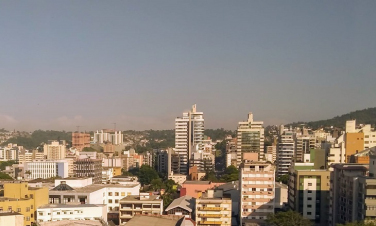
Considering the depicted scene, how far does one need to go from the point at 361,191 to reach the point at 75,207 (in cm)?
643

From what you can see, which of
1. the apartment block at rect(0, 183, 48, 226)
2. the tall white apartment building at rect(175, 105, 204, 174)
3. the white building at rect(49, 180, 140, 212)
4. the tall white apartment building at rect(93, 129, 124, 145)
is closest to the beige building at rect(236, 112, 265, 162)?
the tall white apartment building at rect(175, 105, 204, 174)

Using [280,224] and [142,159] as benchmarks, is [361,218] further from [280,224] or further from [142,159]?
[142,159]

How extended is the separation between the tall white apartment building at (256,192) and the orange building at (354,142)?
6.96m

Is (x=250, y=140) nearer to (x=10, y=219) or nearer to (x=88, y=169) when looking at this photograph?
(x=88, y=169)

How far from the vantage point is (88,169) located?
66.9ft

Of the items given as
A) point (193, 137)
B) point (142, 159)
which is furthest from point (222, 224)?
point (142, 159)

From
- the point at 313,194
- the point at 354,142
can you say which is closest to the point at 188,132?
the point at 354,142

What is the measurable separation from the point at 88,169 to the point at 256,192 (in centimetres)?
1205

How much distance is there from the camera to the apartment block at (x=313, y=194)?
35.2 feet

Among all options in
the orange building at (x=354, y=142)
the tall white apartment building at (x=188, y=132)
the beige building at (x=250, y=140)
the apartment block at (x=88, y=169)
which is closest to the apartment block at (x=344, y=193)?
the orange building at (x=354, y=142)

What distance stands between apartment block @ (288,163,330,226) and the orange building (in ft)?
18.9

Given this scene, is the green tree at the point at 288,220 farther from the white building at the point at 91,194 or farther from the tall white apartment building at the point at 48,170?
the tall white apartment building at the point at 48,170

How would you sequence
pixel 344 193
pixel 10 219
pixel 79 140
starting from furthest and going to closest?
pixel 79 140 < pixel 344 193 < pixel 10 219

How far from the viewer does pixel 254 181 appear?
10.4 m
